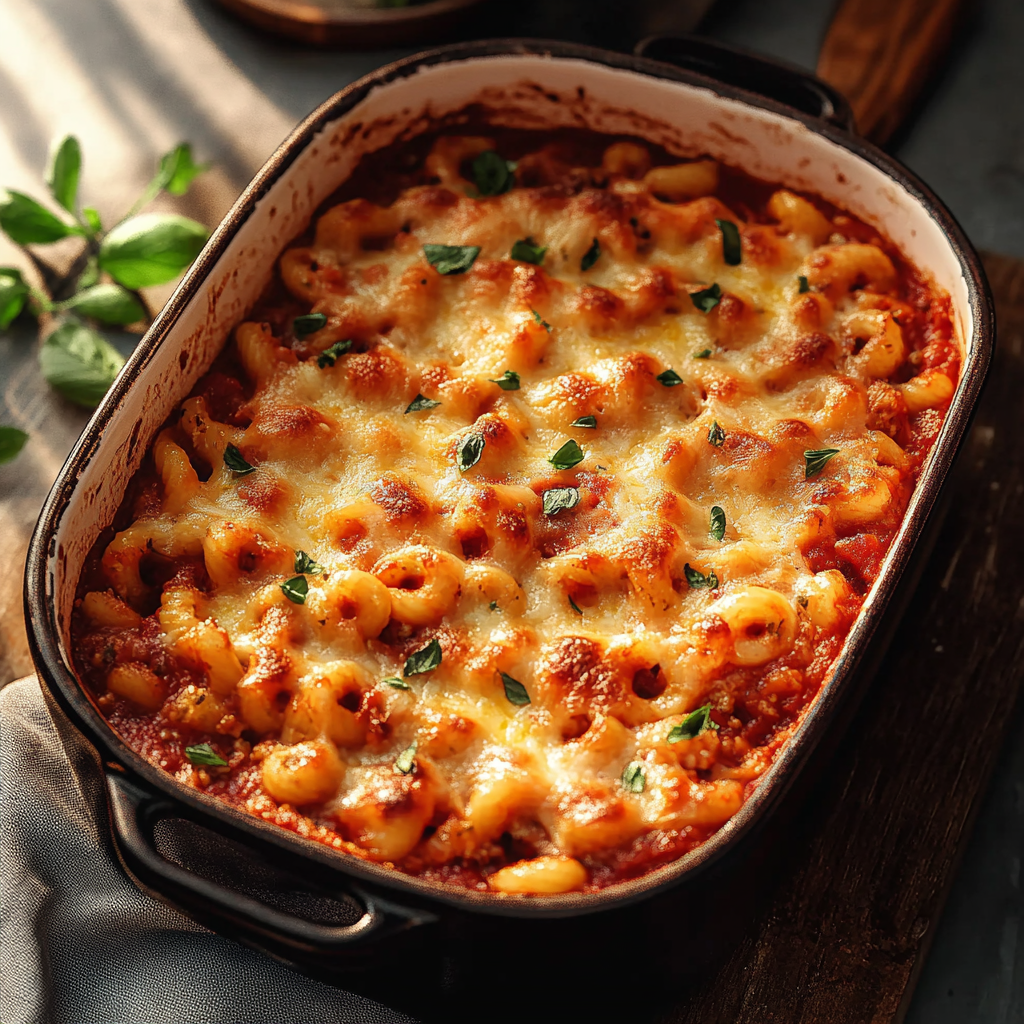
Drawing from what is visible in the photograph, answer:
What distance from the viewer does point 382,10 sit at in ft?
10.3

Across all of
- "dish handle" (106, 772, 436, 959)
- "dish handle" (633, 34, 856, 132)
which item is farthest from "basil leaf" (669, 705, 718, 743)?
"dish handle" (633, 34, 856, 132)

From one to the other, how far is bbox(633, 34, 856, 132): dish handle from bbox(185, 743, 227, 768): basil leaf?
160 centimetres

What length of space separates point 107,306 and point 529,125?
93 centimetres

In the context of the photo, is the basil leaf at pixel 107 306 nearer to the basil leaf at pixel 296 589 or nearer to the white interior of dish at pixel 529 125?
the white interior of dish at pixel 529 125

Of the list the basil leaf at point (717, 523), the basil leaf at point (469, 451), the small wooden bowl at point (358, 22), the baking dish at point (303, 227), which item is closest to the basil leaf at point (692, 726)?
the baking dish at point (303, 227)

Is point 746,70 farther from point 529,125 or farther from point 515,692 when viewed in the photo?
point 515,692

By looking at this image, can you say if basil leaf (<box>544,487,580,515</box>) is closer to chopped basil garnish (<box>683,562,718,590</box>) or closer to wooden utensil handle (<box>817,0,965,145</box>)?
chopped basil garnish (<box>683,562,718,590</box>)

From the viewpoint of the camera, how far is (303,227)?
237 centimetres

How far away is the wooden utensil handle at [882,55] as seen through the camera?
9.84 ft

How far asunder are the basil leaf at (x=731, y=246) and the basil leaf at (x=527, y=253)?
0.32 m

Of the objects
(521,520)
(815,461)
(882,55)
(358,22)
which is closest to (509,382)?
(521,520)

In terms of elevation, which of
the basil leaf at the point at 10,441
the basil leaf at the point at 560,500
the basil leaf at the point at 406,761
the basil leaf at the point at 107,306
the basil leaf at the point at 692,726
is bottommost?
the basil leaf at the point at 10,441

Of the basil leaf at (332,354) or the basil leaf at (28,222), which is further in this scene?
the basil leaf at (28,222)

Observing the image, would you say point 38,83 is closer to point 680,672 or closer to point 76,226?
point 76,226
